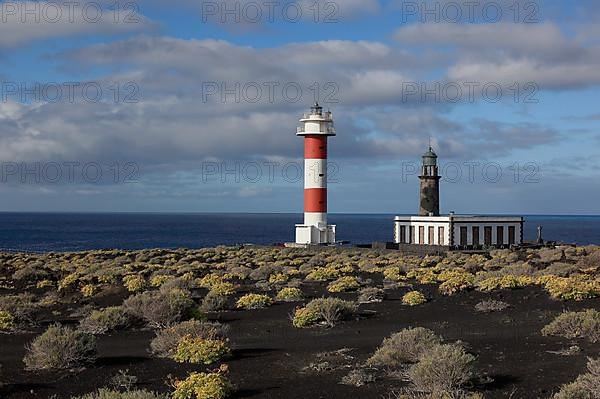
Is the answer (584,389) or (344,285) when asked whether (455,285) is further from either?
(584,389)

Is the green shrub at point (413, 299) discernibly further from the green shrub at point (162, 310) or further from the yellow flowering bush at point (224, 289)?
the yellow flowering bush at point (224, 289)

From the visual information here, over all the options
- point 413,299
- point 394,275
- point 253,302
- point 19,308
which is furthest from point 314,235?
point 19,308

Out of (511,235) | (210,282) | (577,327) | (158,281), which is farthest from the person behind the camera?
(511,235)

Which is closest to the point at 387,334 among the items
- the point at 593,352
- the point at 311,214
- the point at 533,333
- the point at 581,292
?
the point at 533,333

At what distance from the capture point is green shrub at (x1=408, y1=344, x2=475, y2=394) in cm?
930

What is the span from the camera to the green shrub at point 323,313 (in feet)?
51.9

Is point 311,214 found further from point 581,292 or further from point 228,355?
point 228,355

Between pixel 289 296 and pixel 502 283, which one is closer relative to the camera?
pixel 289 296

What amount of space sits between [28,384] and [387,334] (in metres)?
7.38

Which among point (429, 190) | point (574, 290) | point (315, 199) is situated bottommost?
point (574, 290)

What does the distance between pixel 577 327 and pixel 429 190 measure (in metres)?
42.1

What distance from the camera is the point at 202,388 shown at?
368 inches

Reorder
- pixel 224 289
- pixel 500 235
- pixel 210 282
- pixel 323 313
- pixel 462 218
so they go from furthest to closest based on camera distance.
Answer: pixel 500 235 < pixel 462 218 < pixel 210 282 < pixel 224 289 < pixel 323 313

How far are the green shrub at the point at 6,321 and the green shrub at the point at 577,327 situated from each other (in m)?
12.4
